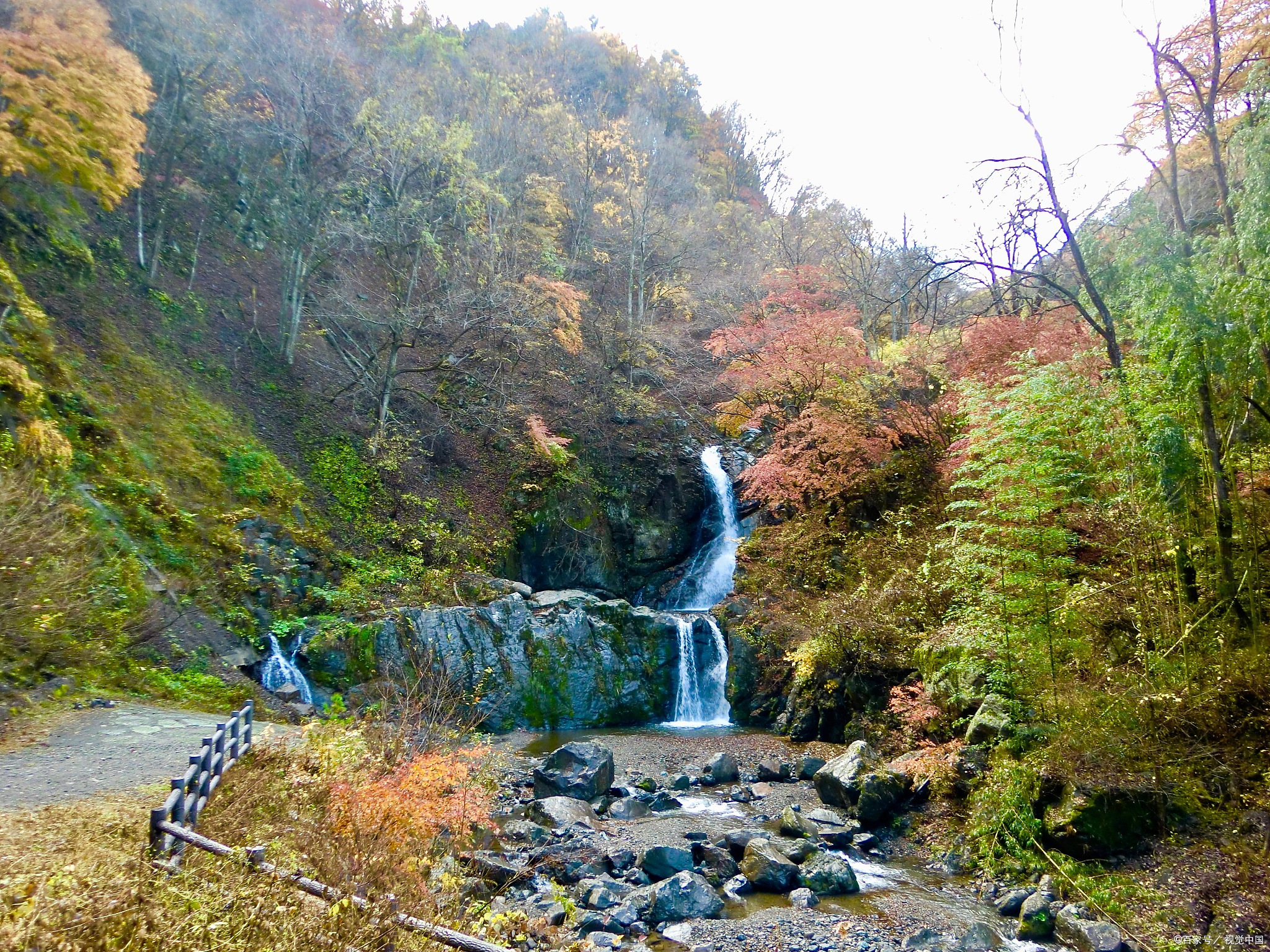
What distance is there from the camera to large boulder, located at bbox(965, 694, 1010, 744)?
27.9 feet

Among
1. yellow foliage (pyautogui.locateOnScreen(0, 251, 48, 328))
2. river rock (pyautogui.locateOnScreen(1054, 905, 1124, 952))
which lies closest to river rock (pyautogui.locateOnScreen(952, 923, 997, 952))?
river rock (pyautogui.locateOnScreen(1054, 905, 1124, 952))

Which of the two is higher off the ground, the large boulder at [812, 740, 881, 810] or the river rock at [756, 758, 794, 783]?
the large boulder at [812, 740, 881, 810]

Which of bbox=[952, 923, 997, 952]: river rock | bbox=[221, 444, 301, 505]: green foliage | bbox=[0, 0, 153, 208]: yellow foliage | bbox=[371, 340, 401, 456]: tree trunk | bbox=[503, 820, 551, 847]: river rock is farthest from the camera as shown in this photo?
bbox=[371, 340, 401, 456]: tree trunk

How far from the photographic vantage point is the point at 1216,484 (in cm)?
691

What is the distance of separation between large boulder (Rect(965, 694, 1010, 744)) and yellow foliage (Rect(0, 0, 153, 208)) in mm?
15989

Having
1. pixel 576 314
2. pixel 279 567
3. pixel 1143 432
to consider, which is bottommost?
pixel 279 567

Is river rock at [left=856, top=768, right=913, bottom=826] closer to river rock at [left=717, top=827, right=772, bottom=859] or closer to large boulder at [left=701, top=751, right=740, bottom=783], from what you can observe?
river rock at [left=717, top=827, right=772, bottom=859]

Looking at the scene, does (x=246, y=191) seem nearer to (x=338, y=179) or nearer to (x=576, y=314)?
(x=338, y=179)

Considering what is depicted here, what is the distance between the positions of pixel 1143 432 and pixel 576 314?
16418mm

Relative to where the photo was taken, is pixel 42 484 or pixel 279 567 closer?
pixel 42 484

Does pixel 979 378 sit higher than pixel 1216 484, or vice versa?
pixel 979 378

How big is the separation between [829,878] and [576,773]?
4.10 metres

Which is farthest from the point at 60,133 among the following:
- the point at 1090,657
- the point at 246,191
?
the point at 1090,657

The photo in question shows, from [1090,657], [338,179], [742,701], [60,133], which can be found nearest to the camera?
[1090,657]
